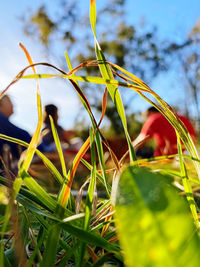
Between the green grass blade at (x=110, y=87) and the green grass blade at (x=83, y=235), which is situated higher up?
the green grass blade at (x=110, y=87)

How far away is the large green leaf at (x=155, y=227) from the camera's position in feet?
0.29

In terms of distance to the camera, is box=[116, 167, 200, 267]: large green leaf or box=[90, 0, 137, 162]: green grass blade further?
box=[90, 0, 137, 162]: green grass blade

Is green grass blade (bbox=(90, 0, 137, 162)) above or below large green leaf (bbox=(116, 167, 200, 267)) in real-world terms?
above

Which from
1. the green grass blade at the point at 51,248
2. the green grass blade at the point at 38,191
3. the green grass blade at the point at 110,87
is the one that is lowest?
the green grass blade at the point at 51,248

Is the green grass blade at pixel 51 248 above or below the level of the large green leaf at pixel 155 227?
below

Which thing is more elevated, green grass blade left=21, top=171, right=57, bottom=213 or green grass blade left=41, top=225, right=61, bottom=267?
green grass blade left=21, top=171, right=57, bottom=213

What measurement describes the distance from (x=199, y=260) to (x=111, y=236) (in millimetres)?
121

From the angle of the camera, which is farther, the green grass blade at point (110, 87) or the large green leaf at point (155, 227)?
the green grass blade at point (110, 87)

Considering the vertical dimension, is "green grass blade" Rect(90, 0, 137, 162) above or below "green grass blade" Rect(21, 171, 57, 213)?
above

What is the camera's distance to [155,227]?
0.30 ft

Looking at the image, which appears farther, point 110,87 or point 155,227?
point 110,87

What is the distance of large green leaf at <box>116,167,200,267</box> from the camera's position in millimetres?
87

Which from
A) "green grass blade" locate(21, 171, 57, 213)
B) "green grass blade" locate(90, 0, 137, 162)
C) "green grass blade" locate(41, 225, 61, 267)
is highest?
"green grass blade" locate(90, 0, 137, 162)

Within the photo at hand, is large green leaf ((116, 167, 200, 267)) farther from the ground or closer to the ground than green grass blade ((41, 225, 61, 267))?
farther from the ground
